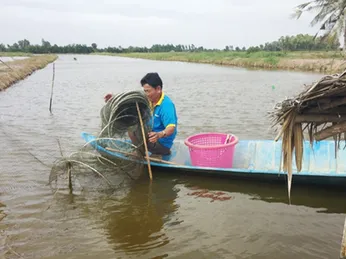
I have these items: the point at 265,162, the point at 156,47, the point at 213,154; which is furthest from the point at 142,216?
the point at 156,47

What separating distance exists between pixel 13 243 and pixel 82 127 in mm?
7311

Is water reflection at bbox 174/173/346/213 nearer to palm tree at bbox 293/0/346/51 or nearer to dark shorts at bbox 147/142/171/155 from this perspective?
dark shorts at bbox 147/142/171/155

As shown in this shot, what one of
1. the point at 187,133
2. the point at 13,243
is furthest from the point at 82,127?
the point at 13,243

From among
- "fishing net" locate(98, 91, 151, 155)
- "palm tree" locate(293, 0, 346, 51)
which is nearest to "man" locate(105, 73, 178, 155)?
"fishing net" locate(98, 91, 151, 155)

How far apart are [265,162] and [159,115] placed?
2.13 m

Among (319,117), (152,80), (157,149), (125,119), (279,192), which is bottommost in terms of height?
(279,192)

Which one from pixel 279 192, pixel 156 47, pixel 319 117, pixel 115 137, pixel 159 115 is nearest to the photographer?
pixel 319 117

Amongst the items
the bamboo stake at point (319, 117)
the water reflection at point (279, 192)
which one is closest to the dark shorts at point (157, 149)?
the water reflection at point (279, 192)

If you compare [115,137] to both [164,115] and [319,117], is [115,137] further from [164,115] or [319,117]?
[319,117]

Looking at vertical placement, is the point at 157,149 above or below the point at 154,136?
below

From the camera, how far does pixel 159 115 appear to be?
621cm

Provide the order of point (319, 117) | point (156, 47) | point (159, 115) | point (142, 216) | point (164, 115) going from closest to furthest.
→ 1. point (319, 117)
2. point (142, 216)
3. point (164, 115)
4. point (159, 115)
5. point (156, 47)

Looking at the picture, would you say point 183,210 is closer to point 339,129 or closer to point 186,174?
point 186,174

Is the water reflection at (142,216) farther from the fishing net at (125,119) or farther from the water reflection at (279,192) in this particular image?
the fishing net at (125,119)
